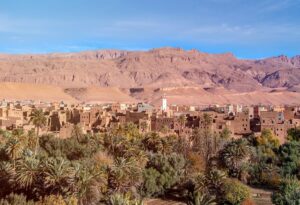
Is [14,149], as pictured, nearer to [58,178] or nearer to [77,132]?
[58,178]

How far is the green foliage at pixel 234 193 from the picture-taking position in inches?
1120

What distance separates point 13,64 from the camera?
6550 inches

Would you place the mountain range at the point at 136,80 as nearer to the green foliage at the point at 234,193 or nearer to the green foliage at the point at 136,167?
the green foliage at the point at 136,167

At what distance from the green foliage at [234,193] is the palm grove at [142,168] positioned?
0.06m

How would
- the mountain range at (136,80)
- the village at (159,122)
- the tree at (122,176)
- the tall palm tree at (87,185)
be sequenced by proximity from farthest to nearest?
the mountain range at (136,80)
the village at (159,122)
the tree at (122,176)
the tall palm tree at (87,185)

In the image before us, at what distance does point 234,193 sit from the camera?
28.6 m

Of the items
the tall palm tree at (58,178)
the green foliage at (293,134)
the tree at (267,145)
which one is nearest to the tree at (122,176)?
the tall palm tree at (58,178)

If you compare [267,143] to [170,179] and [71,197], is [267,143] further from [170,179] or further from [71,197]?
[71,197]

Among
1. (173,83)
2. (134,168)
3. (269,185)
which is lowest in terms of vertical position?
(269,185)

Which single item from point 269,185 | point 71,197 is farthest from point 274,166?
point 71,197

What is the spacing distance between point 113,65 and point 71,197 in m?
171

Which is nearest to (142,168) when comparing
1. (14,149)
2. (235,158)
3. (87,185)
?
(14,149)

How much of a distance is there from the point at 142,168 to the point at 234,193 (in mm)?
6292

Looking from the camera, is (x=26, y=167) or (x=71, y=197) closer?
(x=71, y=197)
